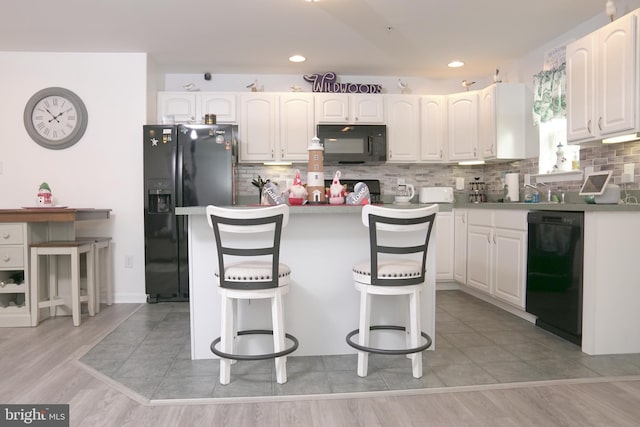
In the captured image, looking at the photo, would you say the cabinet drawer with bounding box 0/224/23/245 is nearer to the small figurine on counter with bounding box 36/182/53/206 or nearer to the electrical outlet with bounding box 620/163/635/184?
the small figurine on counter with bounding box 36/182/53/206

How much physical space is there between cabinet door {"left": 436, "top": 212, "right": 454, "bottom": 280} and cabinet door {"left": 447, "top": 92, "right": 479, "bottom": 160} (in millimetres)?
699

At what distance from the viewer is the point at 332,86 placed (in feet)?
15.5

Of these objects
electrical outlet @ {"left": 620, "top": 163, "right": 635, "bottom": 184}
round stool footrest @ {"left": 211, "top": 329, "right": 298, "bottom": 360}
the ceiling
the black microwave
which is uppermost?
the ceiling

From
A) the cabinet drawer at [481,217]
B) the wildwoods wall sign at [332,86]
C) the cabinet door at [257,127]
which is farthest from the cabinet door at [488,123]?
the cabinet door at [257,127]

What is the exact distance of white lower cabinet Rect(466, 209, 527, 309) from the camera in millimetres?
3307

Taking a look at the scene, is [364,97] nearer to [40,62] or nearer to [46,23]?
[46,23]

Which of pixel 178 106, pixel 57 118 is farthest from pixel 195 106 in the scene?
pixel 57 118

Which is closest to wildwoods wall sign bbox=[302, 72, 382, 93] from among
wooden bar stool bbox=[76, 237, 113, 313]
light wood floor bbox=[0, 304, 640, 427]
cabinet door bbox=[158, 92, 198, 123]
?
cabinet door bbox=[158, 92, 198, 123]

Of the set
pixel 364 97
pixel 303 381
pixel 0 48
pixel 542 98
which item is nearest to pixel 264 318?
pixel 303 381

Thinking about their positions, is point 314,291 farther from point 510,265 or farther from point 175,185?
point 175,185

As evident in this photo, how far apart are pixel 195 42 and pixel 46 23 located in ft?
3.79

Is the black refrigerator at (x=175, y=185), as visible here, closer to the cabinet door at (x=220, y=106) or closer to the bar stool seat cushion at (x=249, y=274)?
the cabinet door at (x=220, y=106)

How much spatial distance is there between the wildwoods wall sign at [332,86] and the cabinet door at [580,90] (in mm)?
2036

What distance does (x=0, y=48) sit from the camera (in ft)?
13.1
